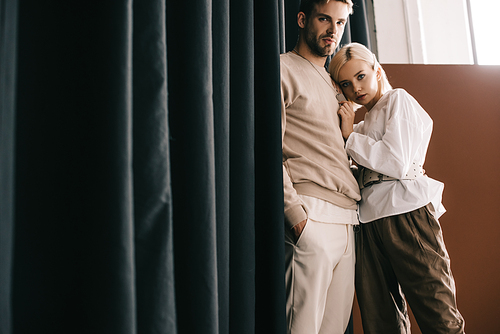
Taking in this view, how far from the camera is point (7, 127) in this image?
0.42 meters

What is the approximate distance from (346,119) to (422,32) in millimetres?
1625

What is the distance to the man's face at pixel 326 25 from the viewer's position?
1.14 metres

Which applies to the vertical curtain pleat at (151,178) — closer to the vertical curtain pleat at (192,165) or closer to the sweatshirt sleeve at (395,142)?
the vertical curtain pleat at (192,165)

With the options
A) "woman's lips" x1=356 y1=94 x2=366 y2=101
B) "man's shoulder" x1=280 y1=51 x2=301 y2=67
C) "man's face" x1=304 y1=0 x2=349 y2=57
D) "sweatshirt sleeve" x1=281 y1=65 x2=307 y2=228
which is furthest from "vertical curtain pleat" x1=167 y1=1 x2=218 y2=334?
"woman's lips" x1=356 y1=94 x2=366 y2=101

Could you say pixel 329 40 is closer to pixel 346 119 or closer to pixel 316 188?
pixel 346 119

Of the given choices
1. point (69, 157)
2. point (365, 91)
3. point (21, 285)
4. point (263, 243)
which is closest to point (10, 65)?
point (69, 157)

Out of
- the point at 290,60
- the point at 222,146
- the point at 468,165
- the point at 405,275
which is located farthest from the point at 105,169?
the point at 468,165

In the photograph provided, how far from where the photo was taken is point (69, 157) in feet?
1.50

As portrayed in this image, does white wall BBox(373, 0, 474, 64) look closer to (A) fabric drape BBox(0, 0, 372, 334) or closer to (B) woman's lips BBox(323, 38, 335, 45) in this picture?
(B) woman's lips BBox(323, 38, 335, 45)

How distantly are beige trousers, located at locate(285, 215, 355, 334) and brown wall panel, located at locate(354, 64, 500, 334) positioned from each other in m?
0.99

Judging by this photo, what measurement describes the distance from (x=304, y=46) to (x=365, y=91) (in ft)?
→ 0.92

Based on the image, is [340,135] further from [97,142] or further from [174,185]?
[97,142]

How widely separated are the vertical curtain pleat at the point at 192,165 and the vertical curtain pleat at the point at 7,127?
9.7 inches

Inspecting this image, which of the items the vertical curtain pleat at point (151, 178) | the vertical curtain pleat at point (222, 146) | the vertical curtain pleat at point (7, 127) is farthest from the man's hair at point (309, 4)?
the vertical curtain pleat at point (7, 127)
